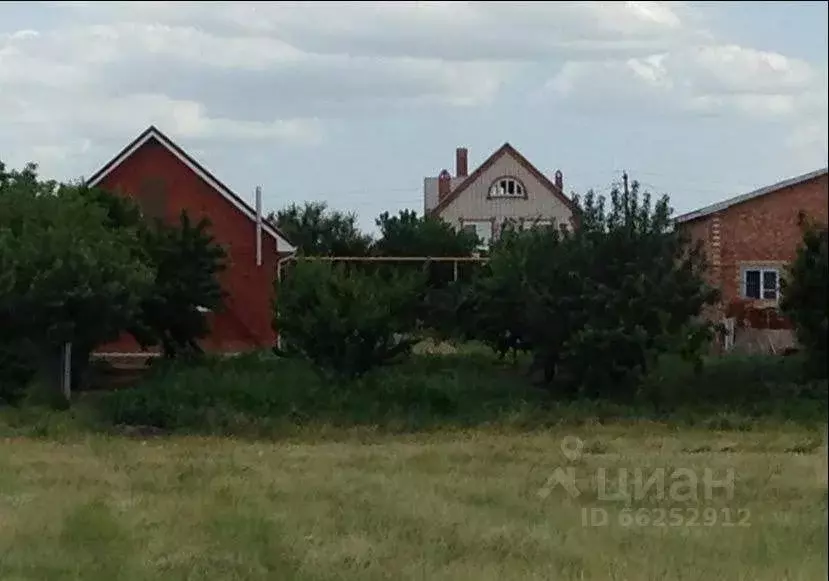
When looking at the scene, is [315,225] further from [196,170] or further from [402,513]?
[402,513]

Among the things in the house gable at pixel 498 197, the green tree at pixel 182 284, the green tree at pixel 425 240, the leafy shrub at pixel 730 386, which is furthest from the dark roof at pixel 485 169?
the leafy shrub at pixel 730 386

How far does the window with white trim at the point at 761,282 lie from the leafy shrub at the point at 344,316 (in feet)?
16.4

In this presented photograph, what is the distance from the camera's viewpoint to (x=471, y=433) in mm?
17734

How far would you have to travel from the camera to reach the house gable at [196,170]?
33625 millimetres

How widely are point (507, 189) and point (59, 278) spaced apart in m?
44.1

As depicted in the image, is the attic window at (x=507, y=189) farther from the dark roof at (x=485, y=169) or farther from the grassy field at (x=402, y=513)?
the grassy field at (x=402, y=513)

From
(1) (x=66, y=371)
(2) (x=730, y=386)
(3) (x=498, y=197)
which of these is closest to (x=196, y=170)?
(1) (x=66, y=371)

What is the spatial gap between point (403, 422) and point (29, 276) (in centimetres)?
588

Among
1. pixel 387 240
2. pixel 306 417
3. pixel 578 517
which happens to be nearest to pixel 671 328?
pixel 306 417

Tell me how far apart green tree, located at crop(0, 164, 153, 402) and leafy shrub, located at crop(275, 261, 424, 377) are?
98.3 inches

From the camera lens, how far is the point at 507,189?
206 feet

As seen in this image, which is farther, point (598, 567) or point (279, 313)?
point (279, 313)

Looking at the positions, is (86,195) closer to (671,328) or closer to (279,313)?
(279,313)

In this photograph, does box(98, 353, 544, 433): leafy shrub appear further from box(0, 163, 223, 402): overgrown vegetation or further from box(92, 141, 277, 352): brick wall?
box(92, 141, 277, 352): brick wall
